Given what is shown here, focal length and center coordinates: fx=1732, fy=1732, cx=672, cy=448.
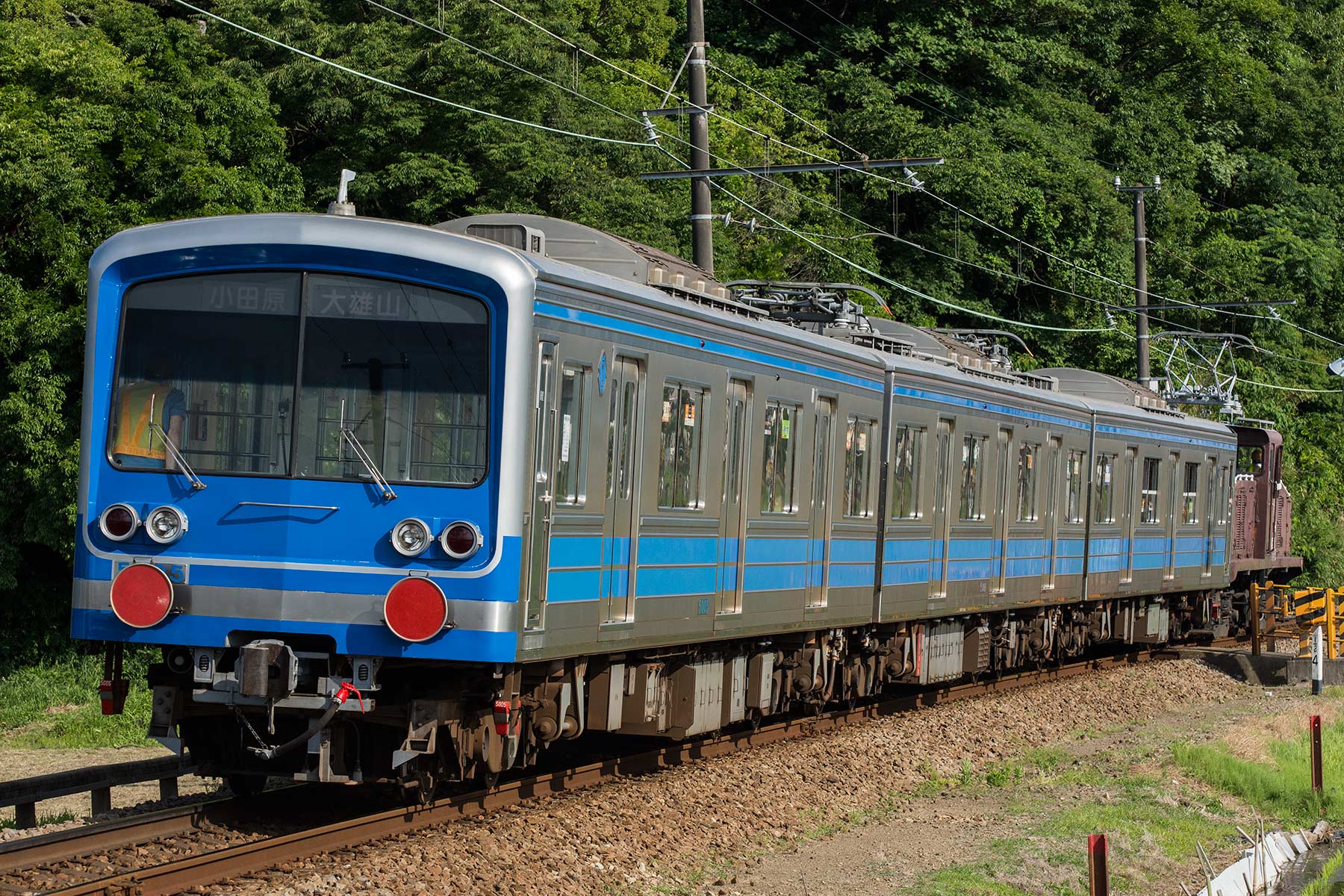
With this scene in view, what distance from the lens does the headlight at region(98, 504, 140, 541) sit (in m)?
9.04

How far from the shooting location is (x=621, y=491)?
34.1ft

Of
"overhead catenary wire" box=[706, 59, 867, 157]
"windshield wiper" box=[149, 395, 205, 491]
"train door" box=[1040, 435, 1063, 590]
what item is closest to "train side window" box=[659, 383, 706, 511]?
"windshield wiper" box=[149, 395, 205, 491]

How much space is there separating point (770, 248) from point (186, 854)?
84.0 ft

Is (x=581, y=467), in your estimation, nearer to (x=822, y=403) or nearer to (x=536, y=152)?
(x=822, y=403)

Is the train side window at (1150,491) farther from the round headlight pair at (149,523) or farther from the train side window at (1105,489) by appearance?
the round headlight pair at (149,523)

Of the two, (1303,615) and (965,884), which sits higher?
(1303,615)

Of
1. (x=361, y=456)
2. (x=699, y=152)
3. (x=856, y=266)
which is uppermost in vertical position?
(x=856, y=266)

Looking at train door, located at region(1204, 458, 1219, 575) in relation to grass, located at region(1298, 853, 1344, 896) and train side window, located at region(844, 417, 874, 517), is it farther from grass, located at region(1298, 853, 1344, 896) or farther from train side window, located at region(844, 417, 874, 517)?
grass, located at region(1298, 853, 1344, 896)

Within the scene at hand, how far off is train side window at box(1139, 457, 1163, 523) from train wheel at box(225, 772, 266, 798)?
1519 cm

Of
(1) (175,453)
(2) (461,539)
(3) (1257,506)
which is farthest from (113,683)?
(3) (1257,506)

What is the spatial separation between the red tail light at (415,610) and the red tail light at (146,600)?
118 cm

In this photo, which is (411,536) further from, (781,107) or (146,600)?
(781,107)

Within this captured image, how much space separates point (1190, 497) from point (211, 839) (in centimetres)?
1874

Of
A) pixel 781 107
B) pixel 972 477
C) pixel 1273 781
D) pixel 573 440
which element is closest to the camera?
pixel 573 440
